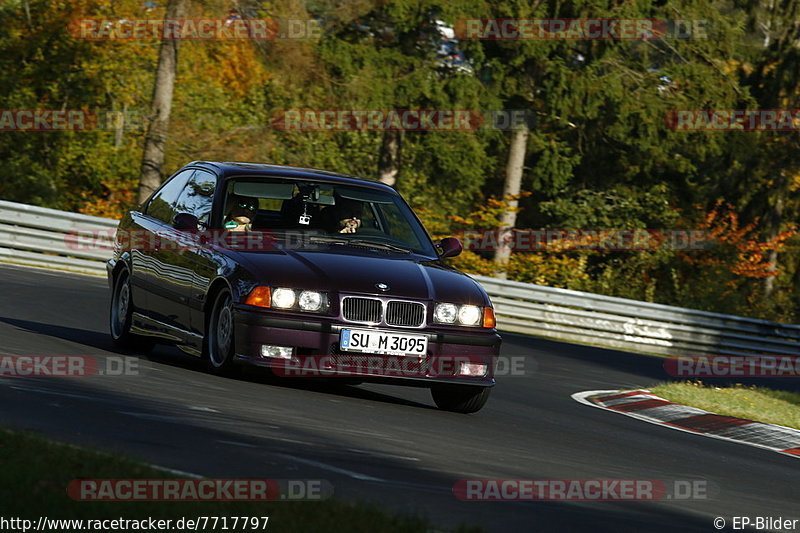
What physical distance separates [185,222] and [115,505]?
5.49 meters

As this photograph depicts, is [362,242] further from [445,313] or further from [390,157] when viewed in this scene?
[390,157]

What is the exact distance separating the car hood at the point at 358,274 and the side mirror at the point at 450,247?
25.2 inches

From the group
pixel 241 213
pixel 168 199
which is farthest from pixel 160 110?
pixel 241 213

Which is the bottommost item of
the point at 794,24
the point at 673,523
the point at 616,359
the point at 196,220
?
the point at 616,359

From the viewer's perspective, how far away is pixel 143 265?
11148 mm

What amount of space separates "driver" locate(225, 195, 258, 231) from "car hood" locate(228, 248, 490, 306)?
0.66 meters

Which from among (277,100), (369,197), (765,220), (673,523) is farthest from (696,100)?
(673,523)

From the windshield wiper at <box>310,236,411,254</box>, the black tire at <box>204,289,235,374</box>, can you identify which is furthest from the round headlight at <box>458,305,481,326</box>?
the black tire at <box>204,289,235,374</box>

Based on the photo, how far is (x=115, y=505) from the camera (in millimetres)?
4844

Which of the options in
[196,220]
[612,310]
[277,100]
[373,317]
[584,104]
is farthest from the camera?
[277,100]

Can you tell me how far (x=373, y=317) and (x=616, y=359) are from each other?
1203 centimetres

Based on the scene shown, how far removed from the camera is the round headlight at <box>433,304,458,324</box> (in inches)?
367

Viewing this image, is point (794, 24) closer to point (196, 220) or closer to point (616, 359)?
point (616, 359)

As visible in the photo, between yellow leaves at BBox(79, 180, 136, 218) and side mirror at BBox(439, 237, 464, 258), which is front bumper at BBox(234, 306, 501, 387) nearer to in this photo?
side mirror at BBox(439, 237, 464, 258)
